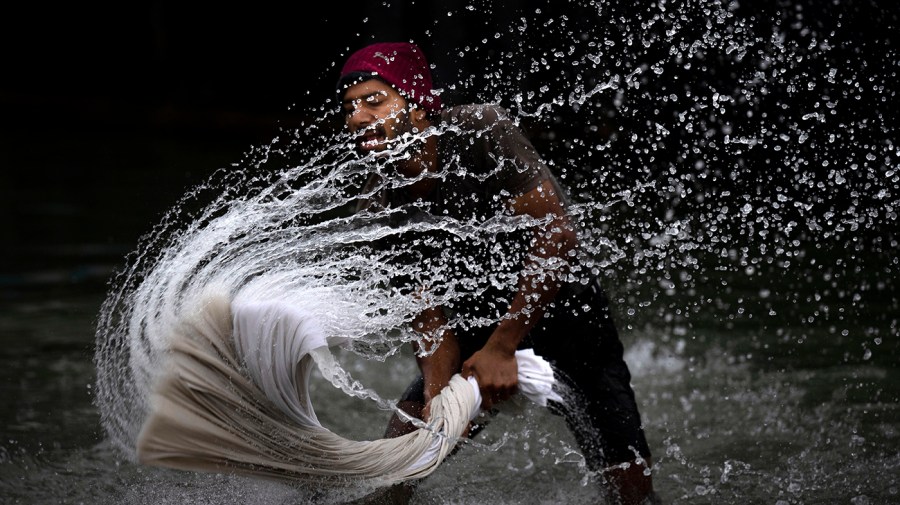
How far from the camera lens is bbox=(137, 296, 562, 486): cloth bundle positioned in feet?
8.57

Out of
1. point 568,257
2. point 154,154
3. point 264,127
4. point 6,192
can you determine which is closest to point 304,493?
point 568,257

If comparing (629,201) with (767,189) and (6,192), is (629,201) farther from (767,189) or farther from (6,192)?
(6,192)

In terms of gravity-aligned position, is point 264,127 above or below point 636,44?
above

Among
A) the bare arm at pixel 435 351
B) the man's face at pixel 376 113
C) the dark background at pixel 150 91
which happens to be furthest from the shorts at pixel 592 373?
the dark background at pixel 150 91

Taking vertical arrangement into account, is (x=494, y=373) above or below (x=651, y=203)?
below

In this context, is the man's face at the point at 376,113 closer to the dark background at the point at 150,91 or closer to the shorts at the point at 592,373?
the shorts at the point at 592,373

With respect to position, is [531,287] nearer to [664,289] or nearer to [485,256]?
[485,256]

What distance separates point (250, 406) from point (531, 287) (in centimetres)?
85

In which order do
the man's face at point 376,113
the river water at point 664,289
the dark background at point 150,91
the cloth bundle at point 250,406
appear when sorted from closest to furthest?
the cloth bundle at point 250,406 → the man's face at point 376,113 → the river water at point 664,289 → the dark background at point 150,91

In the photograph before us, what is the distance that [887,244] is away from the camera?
23.7 feet

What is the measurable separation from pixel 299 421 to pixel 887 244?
18.4ft

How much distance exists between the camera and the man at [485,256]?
9.93 ft

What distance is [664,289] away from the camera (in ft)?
21.2

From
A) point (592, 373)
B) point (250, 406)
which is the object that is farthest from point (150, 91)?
point (250, 406)
